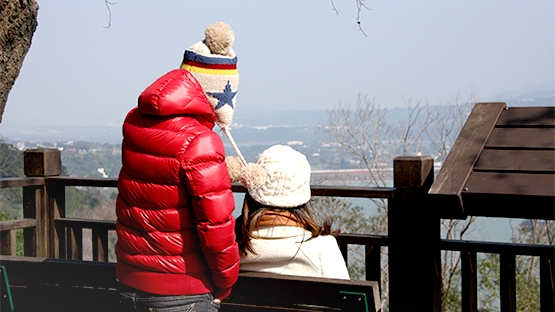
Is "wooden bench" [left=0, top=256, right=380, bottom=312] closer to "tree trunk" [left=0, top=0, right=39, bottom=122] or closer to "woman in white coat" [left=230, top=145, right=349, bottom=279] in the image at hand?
"woman in white coat" [left=230, top=145, right=349, bottom=279]

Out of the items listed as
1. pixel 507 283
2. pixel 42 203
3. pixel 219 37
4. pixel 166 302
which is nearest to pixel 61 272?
pixel 166 302

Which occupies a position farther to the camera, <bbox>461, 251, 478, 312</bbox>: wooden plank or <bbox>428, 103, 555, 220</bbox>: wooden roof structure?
<bbox>461, 251, 478, 312</bbox>: wooden plank

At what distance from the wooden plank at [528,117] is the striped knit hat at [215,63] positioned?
43.0 inches

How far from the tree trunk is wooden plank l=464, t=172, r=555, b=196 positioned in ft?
5.75

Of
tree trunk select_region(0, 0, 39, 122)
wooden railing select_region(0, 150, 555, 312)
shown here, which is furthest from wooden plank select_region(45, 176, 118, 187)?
tree trunk select_region(0, 0, 39, 122)

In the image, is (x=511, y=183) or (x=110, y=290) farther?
(x=110, y=290)

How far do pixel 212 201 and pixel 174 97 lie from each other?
363mm

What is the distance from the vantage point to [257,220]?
2.07 metres

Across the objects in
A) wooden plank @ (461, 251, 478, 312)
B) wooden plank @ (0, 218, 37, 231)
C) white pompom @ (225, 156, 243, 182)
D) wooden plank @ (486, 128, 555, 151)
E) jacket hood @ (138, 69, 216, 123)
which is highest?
jacket hood @ (138, 69, 216, 123)

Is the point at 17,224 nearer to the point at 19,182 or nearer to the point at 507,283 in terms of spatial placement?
the point at 19,182

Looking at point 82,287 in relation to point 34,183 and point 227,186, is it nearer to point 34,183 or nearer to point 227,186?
point 227,186

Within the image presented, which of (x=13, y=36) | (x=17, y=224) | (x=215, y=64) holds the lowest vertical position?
(x=17, y=224)

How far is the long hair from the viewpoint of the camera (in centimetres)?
207

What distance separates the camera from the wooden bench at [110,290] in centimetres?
195
